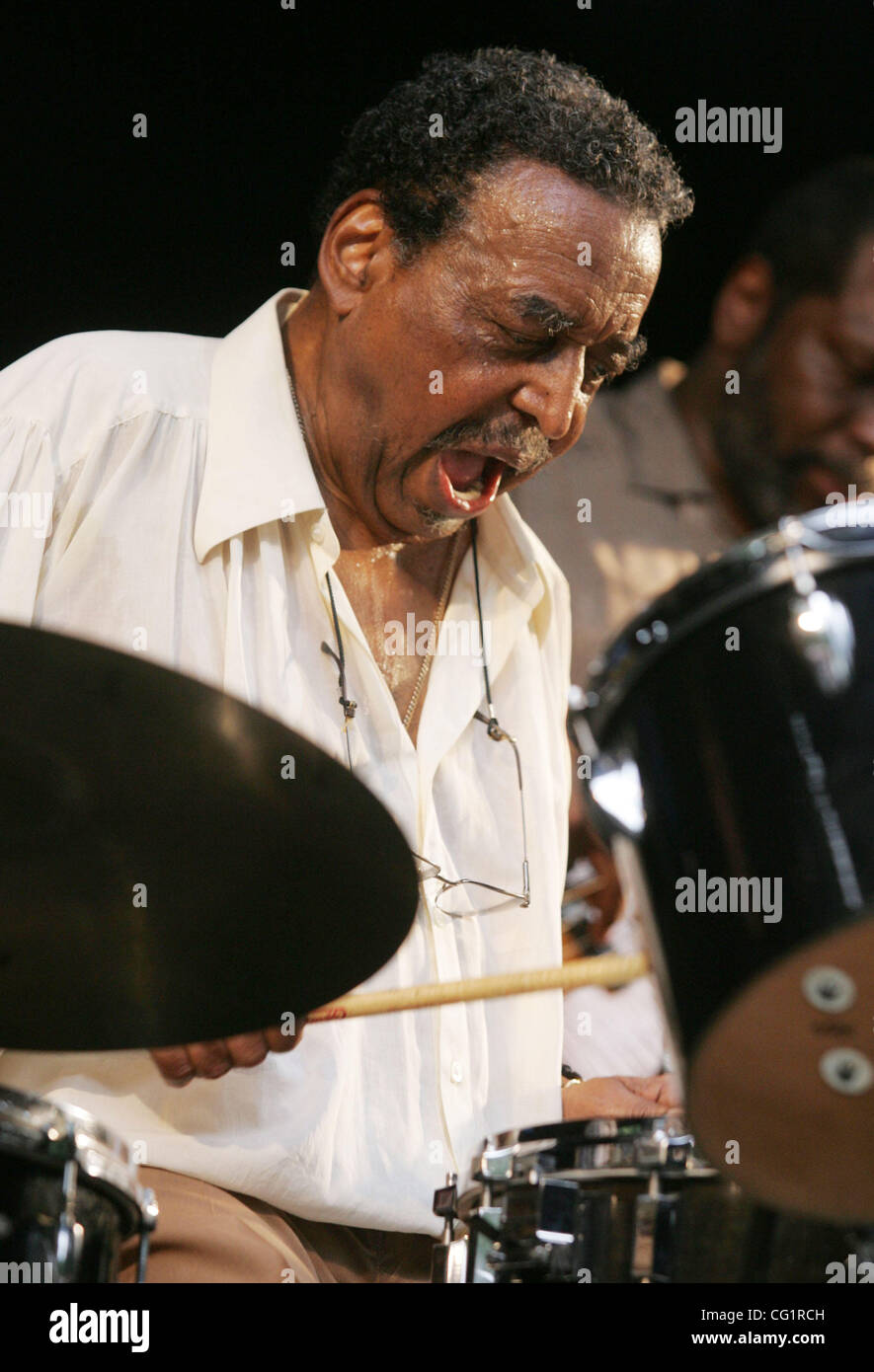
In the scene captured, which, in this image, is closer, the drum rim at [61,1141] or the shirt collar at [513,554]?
the drum rim at [61,1141]

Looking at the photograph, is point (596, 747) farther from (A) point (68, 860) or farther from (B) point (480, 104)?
(B) point (480, 104)

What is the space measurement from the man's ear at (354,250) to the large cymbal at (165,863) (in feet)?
3.25

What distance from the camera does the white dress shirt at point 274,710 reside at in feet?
5.59

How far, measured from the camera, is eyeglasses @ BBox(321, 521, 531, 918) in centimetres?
195

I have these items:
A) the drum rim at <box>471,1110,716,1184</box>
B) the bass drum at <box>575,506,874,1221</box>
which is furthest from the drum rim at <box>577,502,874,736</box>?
the drum rim at <box>471,1110,716,1184</box>

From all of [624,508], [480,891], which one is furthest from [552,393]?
[624,508]

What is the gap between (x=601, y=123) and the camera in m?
2.03

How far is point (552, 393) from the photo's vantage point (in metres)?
1.99

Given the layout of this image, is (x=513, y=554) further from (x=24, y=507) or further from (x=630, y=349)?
(x=24, y=507)

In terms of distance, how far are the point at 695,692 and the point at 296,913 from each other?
0.43 meters

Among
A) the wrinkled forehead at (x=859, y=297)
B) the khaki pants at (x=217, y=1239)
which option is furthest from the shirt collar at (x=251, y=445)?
the wrinkled forehead at (x=859, y=297)

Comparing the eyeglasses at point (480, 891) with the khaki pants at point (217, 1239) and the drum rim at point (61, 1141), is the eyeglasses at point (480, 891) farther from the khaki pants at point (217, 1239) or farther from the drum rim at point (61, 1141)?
the drum rim at point (61, 1141)

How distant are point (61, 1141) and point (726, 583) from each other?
0.68 metres
